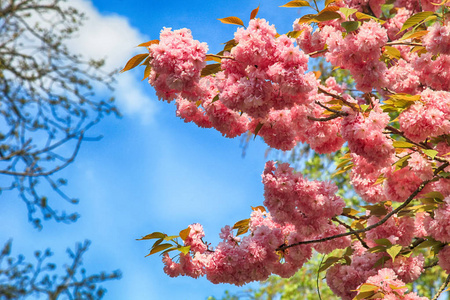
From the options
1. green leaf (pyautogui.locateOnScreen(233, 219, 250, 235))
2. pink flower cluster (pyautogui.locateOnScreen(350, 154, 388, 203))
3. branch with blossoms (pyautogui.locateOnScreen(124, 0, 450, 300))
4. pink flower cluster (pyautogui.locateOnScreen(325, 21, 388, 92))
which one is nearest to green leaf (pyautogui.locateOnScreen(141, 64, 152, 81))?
branch with blossoms (pyautogui.locateOnScreen(124, 0, 450, 300))

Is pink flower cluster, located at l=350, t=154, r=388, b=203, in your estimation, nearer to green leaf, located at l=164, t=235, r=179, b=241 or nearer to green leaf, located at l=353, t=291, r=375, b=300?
green leaf, located at l=353, t=291, r=375, b=300

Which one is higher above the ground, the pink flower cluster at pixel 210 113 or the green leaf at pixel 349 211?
the pink flower cluster at pixel 210 113

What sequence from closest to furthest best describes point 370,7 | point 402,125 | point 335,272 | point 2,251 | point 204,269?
point 402,125
point 204,269
point 335,272
point 370,7
point 2,251

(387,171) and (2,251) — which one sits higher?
(2,251)

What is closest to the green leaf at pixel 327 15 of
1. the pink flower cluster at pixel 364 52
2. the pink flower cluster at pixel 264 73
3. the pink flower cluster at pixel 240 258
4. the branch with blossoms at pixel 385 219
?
the pink flower cluster at pixel 364 52

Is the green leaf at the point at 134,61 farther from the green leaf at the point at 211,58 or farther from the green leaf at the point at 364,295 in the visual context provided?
the green leaf at the point at 364,295

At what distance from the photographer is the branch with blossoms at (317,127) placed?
1.96 meters

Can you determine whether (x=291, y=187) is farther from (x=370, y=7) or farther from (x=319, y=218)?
(x=370, y=7)

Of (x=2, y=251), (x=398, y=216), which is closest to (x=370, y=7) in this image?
(x=398, y=216)

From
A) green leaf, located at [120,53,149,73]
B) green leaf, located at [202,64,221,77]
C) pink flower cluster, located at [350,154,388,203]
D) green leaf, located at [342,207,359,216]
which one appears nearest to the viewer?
green leaf, located at [120,53,149,73]

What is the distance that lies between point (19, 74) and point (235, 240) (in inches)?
195

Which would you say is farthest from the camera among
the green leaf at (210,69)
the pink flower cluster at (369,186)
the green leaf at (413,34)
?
the pink flower cluster at (369,186)

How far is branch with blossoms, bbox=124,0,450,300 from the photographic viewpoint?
1.96 m

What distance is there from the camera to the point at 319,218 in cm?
229
